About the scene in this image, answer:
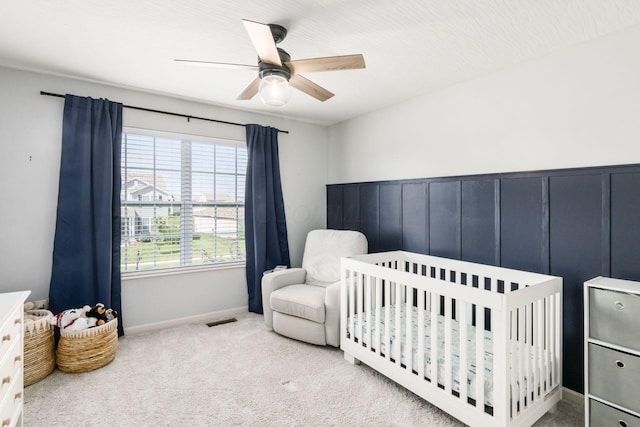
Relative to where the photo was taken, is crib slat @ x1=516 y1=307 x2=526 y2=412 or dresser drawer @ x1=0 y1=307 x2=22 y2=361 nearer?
dresser drawer @ x1=0 y1=307 x2=22 y2=361

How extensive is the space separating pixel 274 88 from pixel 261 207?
1.92 m

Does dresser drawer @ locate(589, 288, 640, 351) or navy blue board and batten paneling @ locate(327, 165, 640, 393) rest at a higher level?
navy blue board and batten paneling @ locate(327, 165, 640, 393)

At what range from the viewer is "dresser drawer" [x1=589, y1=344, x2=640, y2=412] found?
1.55 metres

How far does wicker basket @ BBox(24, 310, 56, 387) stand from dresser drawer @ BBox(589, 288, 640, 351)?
11.9ft

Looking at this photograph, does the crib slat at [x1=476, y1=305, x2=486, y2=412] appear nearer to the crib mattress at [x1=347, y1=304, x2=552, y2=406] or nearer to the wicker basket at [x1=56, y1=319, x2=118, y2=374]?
the crib mattress at [x1=347, y1=304, x2=552, y2=406]

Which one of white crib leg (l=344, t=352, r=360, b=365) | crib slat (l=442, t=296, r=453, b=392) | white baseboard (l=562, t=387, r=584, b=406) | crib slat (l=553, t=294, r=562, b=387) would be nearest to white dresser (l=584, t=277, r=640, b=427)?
crib slat (l=553, t=294, r=562, b=387)

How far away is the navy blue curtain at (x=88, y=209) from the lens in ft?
8.88

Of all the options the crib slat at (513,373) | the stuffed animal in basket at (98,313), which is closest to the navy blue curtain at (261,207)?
the stuffed animal in basket at (98,313)

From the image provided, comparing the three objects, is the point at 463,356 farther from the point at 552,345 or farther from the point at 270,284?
the point at 270,284

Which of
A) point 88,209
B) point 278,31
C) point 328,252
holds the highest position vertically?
point 278,31

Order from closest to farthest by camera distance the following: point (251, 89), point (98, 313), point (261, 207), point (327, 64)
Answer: point (327, 64), point (251, 89), point (98, 313), point (261, 207)

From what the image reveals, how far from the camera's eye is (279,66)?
1859mm

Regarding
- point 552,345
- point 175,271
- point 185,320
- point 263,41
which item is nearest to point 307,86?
point 263,41

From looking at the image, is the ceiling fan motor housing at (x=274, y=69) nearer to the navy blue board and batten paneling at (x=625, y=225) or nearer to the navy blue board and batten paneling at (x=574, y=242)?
the navy blue board and batten paneling at (x=574, y=242)
